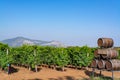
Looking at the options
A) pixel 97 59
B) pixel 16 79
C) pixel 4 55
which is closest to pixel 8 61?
pixel 4 55

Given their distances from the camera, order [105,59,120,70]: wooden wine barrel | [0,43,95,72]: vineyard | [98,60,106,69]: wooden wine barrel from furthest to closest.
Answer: [0,43,95,72]: vineyard, [98,60,106,69]: wooden wine barrel, [105,59,120,70]: wooden wine barrel

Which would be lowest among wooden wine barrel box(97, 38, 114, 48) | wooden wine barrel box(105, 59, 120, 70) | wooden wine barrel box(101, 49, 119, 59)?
wooden wine barrel box(105, 59, 120, 70)

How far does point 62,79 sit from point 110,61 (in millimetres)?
3892

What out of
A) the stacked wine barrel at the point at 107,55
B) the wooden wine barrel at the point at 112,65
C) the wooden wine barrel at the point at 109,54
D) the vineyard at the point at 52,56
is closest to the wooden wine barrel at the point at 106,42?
the stacked wine barrel at the point at 107,55

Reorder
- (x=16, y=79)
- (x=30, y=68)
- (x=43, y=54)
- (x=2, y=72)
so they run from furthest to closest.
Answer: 1. (x=43, y=54)
2. (x=30, y=68)
3. (x=2, y=72)
4. (x=16, y=79)

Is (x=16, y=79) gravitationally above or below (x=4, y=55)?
below

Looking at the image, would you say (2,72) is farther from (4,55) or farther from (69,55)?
(69,55)

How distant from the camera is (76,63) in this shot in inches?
1126

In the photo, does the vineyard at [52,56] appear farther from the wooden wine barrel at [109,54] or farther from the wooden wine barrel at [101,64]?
the wooden wine barrel at [109,54]

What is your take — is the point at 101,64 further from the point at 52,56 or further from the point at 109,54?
the point at 52,56

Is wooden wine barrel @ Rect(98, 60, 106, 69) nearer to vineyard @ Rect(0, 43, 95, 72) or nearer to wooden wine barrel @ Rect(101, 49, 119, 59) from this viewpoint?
wooden wine barrel @ Rect(101, 49, 119, 59)

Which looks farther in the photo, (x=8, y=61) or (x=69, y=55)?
(x=69, y=55)

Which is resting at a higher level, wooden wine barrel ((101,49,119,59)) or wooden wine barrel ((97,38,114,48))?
wooden wine barrel ((97,38,114,48))

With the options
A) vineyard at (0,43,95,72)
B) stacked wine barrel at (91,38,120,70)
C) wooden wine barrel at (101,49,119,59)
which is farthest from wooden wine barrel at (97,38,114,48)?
vineyard at (0,43,95,72)
